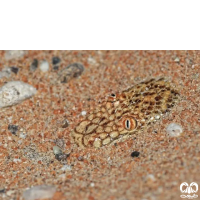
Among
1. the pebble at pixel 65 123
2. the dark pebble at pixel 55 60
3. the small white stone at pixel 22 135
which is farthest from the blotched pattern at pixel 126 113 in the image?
the dark pebble at pixel 55 60

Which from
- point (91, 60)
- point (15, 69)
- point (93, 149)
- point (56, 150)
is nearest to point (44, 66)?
point (15, 69)

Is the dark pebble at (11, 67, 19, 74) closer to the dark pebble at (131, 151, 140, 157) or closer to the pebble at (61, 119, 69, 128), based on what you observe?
the pebble at (61, 119, 69, 128)

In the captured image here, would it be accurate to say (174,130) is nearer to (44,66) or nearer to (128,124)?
(128,124)
